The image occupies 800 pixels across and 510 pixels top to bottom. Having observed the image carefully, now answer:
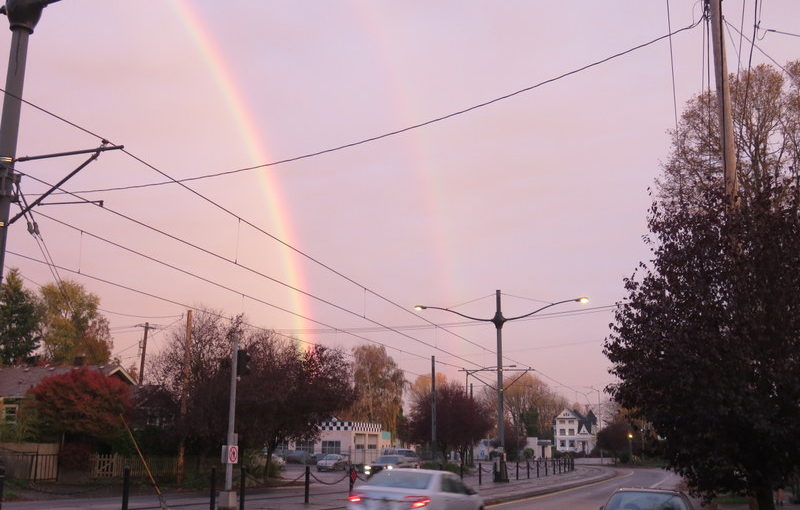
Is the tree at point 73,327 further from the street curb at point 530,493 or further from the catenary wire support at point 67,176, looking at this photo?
the catenary wire support at point 67,176

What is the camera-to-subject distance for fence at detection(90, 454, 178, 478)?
33.9 m

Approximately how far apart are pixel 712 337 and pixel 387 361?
81.9 m

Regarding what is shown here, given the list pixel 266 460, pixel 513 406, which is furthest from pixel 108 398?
pixel 513 406

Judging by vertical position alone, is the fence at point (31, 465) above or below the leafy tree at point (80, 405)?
below

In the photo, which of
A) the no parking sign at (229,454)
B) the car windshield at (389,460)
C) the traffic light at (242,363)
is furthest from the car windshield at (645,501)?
the car windshield at (389,460)

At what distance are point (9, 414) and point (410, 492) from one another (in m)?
31.7

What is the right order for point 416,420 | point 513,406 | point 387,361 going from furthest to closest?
1. point 513,406
2. point 387,361
3. point 416,420

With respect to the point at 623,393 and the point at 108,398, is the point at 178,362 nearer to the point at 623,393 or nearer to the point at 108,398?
the point at 108,398

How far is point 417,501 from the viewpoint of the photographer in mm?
13969

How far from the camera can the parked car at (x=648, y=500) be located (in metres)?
12.6

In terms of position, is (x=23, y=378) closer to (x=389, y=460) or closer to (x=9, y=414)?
(x=9, y=414)

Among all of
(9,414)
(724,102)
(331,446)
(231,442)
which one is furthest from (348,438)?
(724,102)

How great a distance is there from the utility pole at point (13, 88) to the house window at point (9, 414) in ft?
82.6

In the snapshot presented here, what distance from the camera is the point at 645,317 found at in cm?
1409
